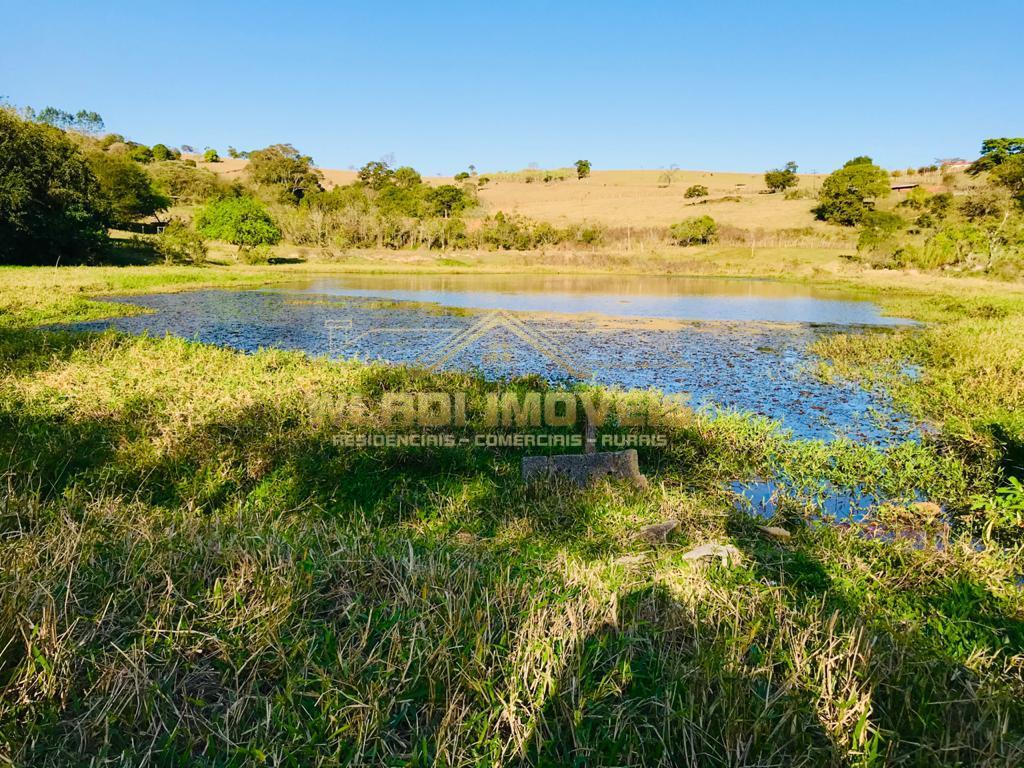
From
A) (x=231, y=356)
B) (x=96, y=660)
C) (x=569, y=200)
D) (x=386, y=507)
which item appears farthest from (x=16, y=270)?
(x=569, y=200)

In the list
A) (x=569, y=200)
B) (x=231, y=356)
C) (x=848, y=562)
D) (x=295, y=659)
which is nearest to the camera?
(x=295, y=659)

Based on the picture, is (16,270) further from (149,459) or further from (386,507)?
(386,507)

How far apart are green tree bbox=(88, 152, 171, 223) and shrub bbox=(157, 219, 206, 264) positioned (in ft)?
39.3

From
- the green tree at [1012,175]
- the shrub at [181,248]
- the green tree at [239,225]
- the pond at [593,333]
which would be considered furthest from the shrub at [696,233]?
the shrub at [181,248]

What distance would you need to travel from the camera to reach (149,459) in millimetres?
6074

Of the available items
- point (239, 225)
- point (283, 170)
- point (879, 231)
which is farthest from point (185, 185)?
point (879, 231)

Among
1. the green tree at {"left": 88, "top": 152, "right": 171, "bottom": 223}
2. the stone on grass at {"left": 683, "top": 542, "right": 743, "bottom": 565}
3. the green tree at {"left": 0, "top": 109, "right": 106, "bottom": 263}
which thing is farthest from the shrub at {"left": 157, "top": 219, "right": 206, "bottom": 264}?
the stone on grass at {"left": 683, "top": 542, "right": 743, "bottom": 565}

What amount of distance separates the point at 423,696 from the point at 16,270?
36.8m

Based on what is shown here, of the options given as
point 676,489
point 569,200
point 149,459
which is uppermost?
point 569,200

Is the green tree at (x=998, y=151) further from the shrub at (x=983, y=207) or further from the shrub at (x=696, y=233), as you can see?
the shrub at (x=696, y=233)

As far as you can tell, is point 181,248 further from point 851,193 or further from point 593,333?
point 851,193

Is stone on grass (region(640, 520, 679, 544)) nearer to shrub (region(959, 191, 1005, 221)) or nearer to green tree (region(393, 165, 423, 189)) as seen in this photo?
shrub (region(959, 191, 1005, 221))

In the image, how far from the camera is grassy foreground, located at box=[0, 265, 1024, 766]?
226 centimetres

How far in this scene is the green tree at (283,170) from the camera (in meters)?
90.3
